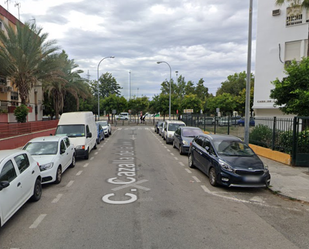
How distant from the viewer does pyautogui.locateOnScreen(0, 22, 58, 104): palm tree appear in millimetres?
17891

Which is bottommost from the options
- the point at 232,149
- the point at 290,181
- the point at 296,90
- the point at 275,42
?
the point at 290,181

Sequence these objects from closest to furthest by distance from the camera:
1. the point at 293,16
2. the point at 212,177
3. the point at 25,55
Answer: the point at 212,177
the point at 25,55
the point at 293,16

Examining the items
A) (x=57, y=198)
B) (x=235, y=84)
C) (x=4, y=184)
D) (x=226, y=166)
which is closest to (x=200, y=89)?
(x=235, y=84)

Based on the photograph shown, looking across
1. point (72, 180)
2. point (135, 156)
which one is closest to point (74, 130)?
point (135, 156)

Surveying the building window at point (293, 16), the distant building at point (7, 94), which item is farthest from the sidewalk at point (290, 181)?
the distant building at point (7, 94)

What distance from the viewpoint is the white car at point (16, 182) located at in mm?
4801

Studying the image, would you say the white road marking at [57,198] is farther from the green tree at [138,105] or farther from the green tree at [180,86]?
the green tree at [180,86]

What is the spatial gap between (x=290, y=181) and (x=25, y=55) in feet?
60.2

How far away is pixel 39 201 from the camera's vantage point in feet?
22.0

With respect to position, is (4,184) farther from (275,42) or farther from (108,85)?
(108,85)

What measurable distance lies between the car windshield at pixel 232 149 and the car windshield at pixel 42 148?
18.7 ft

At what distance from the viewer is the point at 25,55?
18.4 m

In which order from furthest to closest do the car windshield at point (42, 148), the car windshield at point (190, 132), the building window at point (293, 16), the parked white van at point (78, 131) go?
the building window at point (293, 16)
the car windshield at point (190, 132)
the parked white van at point (78, 131)
the car windshield at point (42, 148)

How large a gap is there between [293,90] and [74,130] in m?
11.3
